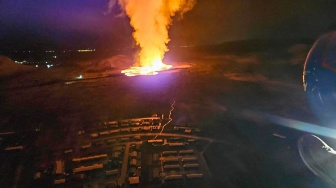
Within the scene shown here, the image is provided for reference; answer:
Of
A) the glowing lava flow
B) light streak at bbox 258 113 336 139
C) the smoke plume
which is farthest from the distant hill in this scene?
light streak at bbox 258 113 336 139

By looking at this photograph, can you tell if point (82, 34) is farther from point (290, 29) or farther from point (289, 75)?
point (289, 75)

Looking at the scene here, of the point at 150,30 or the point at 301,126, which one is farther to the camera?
the point at 150,30

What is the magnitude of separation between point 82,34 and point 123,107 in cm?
1526

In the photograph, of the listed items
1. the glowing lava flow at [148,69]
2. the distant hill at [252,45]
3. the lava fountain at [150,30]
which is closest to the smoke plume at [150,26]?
the lava fountain at [150,30]

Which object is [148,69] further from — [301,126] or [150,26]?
[301,126]

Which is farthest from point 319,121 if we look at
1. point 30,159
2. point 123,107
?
point 30,159

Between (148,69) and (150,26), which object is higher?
(150,26)

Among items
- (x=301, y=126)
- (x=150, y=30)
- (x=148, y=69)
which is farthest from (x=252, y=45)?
(x=301, y=126)

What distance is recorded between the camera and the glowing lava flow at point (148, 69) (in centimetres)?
1202

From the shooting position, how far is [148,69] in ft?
41.7

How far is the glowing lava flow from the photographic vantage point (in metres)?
12.0

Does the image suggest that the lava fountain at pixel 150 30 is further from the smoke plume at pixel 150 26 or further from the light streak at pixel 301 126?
the light streak at pixel 301 126

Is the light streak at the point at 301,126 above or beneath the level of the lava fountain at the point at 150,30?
beneath

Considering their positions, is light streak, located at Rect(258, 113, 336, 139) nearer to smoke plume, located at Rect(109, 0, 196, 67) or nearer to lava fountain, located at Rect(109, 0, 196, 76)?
lava fountain, located at Rect(109, 0, 196, 76)
